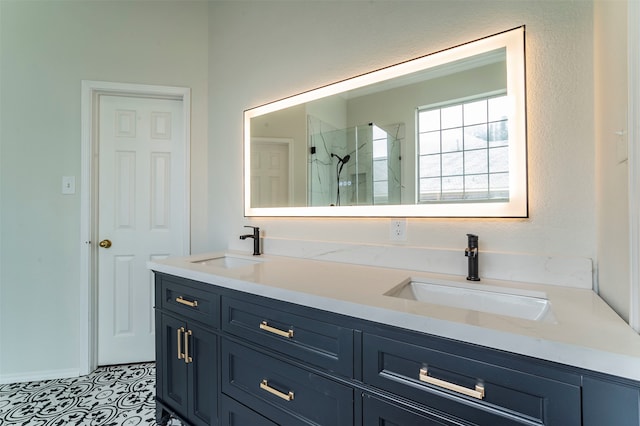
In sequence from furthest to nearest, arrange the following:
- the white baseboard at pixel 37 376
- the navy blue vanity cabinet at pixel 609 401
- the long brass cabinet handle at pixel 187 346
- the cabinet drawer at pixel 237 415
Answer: the white baseboard at pixel 37 376, the long brass cabinet handle at pixel 187 346, the cabinet drawer at pixel 237 415, the navy blue vanity cabinet at pixel 609 401

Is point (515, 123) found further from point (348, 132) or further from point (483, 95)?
point (348, 132)

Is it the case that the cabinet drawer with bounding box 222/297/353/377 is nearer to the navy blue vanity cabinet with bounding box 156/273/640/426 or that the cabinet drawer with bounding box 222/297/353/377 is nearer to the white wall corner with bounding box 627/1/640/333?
the navy blue vanity cabinet with bounding box 156/273/640/426

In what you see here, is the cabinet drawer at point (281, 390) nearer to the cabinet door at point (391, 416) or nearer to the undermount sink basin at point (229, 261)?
the cabinet door at point (391, 416)

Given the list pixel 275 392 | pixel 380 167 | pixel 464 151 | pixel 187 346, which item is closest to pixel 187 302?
pixel 187 346

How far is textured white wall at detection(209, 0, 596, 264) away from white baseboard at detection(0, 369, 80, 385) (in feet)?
4.22

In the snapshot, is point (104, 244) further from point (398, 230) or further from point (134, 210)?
point (398, 230)

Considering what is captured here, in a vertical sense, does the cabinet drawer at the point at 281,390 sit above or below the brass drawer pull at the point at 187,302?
below

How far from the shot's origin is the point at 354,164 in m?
1.54

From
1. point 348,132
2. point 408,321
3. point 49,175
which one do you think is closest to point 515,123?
point 348,132

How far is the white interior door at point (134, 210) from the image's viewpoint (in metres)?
2.14

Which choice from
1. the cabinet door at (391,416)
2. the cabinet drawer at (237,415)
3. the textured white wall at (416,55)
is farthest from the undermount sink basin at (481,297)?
the cabinet drawer at (237,415)

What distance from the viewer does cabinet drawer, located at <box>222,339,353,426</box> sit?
34.6 inches

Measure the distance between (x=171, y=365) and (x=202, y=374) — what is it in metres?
0.28

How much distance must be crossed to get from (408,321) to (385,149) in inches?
35.3
